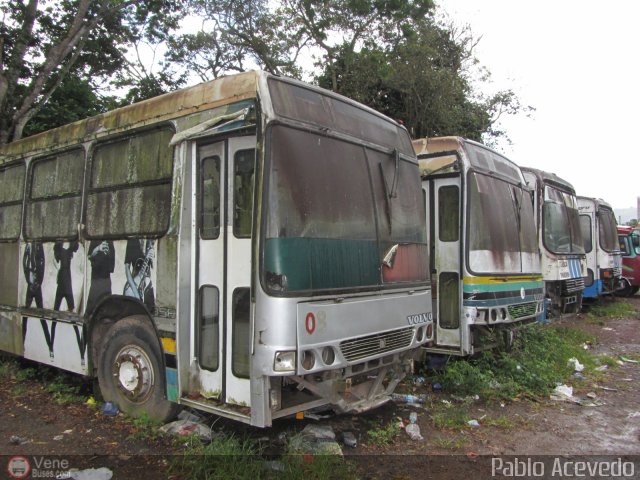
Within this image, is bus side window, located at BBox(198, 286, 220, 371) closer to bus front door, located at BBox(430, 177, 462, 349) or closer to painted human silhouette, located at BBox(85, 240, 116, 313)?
painted human silhouette, located at BBox(85, 240, 116, 313)

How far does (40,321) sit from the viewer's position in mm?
5801

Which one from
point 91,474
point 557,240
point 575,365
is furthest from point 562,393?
point 91,474

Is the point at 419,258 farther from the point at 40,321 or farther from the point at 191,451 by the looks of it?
the point at 40,321

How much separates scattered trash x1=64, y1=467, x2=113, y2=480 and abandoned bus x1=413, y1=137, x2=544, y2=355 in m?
3.95

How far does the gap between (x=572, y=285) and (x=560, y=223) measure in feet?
4.22

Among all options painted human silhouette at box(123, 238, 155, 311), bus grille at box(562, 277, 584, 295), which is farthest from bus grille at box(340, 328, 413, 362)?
bus grille at box(562, 277, 584, 295)

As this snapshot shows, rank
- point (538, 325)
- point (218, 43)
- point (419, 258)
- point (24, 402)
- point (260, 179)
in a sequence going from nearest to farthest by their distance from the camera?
1. point (260, 179)
2. point (419, 258)
3. point (24, 402)
4. point (538, 325)
5. point (218, 43)

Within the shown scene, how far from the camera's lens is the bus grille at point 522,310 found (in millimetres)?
6367

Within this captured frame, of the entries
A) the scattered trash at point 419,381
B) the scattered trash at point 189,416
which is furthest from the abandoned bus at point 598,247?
the scattered trash at point 189,416

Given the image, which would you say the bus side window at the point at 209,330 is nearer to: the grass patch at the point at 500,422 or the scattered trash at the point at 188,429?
the scattered trash at the point at 188,429

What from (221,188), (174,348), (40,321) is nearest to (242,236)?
(221,188)

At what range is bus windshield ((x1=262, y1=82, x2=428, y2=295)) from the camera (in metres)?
3.50

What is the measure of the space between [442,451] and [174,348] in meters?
2.43

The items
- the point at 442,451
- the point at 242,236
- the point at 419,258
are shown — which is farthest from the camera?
the point at 419,258
